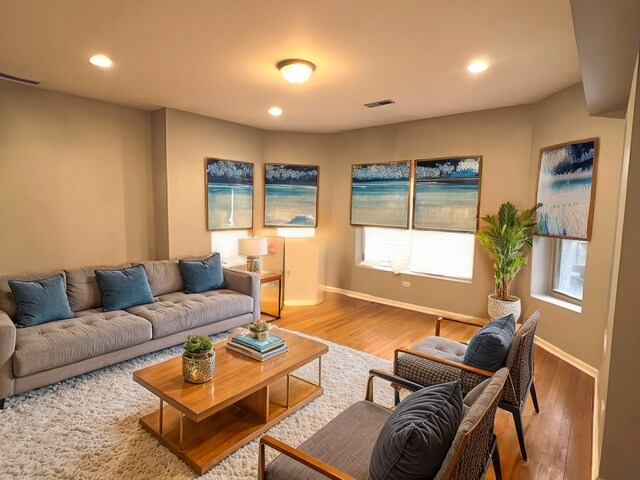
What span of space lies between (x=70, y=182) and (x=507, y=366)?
4.50 meters

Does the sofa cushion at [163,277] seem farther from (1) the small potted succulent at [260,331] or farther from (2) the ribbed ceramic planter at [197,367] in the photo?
(2) the ribbed ceramic planter at [197,367]

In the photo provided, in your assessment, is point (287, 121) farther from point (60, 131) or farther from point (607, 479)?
point (607, 479)

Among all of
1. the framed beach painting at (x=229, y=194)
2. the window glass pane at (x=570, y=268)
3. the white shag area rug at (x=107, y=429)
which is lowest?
the white shag area rug at (x=107, y=429)

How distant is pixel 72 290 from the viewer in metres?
3.57

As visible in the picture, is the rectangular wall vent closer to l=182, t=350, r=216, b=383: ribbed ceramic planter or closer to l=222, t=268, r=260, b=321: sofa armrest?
l=222, t=268, r=260, b=321: sofa armrest

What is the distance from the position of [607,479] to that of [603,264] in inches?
80.2

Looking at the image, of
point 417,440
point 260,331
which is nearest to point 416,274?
point 260,331

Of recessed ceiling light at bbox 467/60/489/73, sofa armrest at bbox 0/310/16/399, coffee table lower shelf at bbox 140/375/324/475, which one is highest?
recessed ceiling light at bbox 467/60/489/73

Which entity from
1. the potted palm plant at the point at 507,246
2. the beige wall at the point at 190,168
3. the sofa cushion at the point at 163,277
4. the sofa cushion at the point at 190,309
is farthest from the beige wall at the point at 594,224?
the sofa cushion at the point at 163,277

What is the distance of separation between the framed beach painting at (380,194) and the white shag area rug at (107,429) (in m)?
2.74

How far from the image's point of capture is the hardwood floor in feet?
7.11

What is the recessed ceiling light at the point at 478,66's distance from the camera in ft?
9.75

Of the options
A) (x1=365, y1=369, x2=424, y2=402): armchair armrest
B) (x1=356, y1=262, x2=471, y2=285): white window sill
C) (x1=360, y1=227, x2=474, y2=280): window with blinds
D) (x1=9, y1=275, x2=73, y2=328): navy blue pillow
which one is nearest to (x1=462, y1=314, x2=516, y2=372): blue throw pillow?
(x1=365, y1=369, x2=424, y2=402): armchair armrest

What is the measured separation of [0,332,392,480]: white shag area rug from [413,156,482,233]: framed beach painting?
254cm
